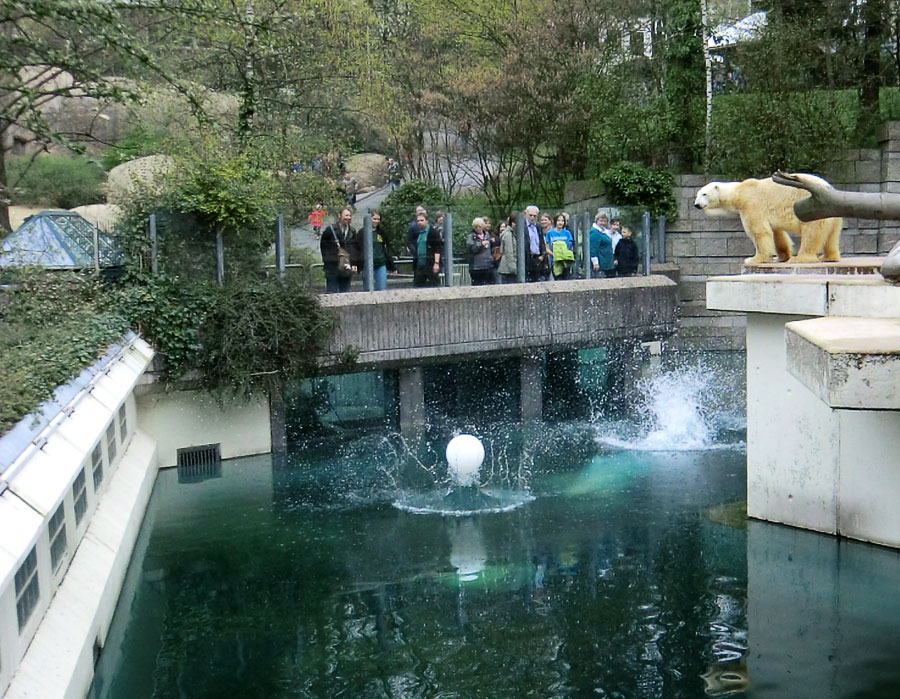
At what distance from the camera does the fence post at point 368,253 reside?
51.9 ft

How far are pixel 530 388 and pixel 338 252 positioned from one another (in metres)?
4.02

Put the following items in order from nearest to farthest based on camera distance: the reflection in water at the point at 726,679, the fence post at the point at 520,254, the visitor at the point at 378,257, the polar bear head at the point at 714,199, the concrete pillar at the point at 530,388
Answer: the reflection in water at the point at 726,679 < the polar bear head at the point at 714,199 < the visitor at the point at 378,257 < the fence post at the point at 520,254 < the concrete pillar at the point at 530,388

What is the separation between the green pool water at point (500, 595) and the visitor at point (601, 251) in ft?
16.9

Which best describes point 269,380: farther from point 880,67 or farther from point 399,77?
point 880,67

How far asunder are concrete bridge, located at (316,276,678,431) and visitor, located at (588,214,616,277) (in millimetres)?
242

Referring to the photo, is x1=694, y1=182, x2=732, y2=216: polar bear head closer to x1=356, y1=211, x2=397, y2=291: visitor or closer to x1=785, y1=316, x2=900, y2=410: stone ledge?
x1=356, y1=211, x2=397, y2=291: visitor

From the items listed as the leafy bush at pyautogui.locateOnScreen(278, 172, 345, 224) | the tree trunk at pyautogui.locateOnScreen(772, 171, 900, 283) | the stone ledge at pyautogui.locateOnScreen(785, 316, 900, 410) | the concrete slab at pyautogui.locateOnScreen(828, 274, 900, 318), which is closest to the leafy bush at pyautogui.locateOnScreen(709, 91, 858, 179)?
the leafy bush at pyautogui.locateOnScreen(278, 172, 345, 224)

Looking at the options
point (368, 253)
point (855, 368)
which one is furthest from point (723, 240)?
point (855, 368)

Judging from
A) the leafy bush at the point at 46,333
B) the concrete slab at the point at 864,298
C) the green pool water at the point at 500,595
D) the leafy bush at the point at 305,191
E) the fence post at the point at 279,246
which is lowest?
the green pool water at the point at 500,595

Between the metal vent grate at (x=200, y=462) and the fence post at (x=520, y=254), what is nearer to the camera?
the metal vent grate at (x=200, y=462)

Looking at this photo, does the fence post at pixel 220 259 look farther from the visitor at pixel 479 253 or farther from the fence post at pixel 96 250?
the visitor at pixel 479 253

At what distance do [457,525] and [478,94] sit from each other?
13.9 metres

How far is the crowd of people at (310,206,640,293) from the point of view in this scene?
15.7m

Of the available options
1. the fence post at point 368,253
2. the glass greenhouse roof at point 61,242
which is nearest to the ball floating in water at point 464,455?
the fence post at point 368,253
